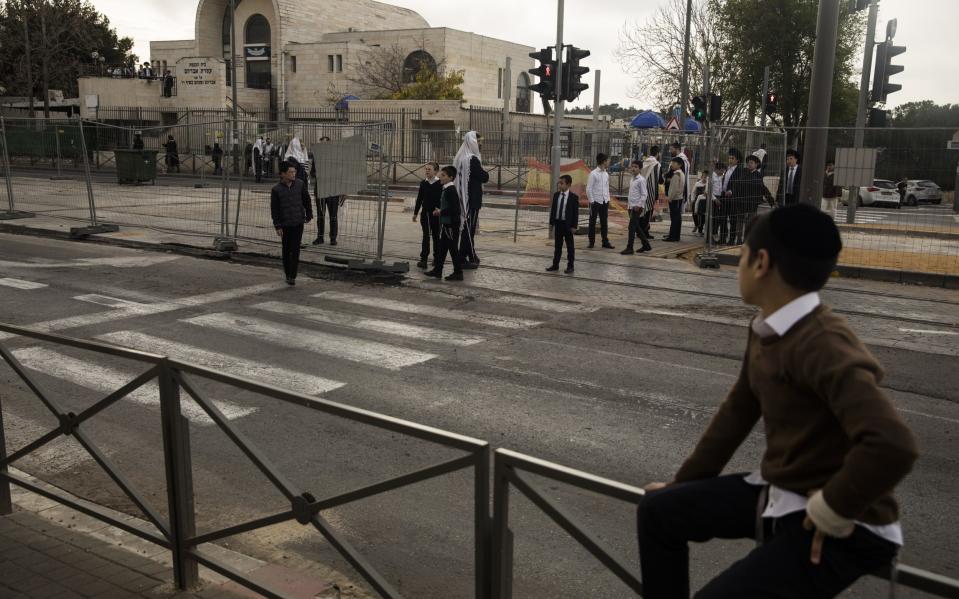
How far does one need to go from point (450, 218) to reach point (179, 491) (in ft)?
30.2

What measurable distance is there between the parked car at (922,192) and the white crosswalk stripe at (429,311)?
8.38 meters

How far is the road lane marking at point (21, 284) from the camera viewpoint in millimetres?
12234

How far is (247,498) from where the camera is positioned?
5.34 metres

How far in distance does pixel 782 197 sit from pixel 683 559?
15.6 metres

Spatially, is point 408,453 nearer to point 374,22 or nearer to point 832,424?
point 832,424

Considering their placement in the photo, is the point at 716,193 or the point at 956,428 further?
the point at 716,193

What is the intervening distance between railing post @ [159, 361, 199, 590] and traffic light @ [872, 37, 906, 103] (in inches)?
687

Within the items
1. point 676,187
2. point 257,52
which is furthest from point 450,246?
point 257,52

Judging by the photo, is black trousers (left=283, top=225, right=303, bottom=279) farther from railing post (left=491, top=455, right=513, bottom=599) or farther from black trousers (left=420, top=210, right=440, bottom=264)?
railing post (left=491, top=455, right=513, bottom=599)

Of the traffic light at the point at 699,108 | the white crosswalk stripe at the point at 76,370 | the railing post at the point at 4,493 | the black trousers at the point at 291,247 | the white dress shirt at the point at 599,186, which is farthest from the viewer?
the traffic light at the point at 699,108

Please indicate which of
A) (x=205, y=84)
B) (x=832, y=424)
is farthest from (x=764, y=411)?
(x=205, y=84)

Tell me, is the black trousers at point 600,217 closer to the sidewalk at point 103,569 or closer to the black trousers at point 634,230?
the black trousers at point 634,230

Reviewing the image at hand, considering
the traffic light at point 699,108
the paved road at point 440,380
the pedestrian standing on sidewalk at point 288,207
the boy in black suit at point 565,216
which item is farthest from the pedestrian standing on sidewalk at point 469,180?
the traffic light at point 699,108

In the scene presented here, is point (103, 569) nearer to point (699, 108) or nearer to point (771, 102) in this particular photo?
point (699, 108)
